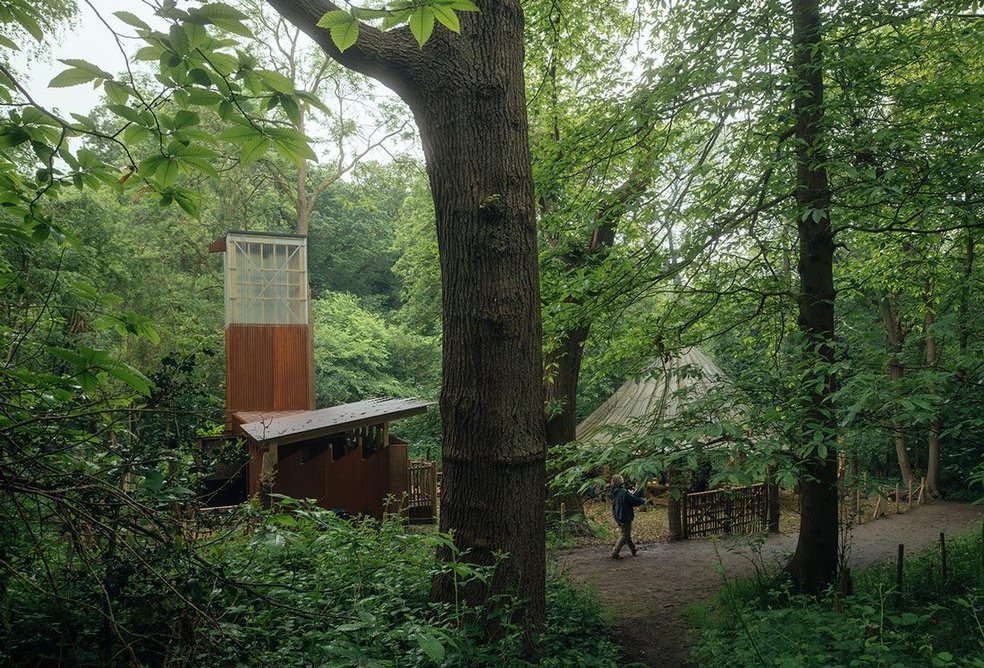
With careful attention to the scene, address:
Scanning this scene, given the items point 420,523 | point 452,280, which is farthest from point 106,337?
point 452,280

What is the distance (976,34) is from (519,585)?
16.4 feet

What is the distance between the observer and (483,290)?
315 centimetres

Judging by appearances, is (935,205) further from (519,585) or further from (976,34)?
(519,585)

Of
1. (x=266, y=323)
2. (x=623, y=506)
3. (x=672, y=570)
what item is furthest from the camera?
(x=266, y=323)

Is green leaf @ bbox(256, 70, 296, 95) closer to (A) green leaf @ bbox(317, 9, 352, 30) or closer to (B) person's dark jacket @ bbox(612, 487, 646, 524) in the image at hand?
(A) green leaf @ bbox(317, 9, 352, 30)

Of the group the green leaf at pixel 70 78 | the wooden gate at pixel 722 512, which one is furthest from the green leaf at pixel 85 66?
the wooden gate at pixel 722 512

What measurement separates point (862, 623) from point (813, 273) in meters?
3.54

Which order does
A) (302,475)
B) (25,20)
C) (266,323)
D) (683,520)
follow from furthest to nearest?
1. (266,323)
2. (683,520)
3. (302,475)
4. (25,20)

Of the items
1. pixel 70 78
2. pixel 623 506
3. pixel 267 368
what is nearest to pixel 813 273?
pixel 623 506

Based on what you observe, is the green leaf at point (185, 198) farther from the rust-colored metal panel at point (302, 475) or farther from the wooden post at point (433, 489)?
the wooden post at point (433, 489)

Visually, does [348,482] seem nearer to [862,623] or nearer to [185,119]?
[862,623]

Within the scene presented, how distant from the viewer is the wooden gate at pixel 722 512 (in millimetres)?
12555

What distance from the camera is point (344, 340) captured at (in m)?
23.1

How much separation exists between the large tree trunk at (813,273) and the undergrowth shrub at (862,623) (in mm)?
408
